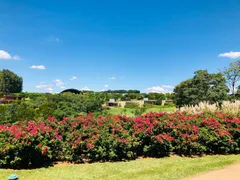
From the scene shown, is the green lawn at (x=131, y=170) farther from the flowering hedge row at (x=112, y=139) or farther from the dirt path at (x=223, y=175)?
the flowering hedge row at (x=112, y=139)

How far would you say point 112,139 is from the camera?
15.3 ft

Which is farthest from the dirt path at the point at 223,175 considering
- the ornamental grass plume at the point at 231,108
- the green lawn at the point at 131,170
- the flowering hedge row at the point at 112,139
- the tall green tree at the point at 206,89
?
the tall green tree at the point at 206,89

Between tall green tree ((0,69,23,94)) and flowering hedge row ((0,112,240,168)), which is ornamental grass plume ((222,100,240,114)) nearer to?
flowering hedge row ((0,112,240,168))

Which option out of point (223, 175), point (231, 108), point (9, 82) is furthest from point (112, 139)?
point (9, 82)

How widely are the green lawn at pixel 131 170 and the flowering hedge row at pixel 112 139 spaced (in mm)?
315

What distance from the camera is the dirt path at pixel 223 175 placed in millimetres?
3758

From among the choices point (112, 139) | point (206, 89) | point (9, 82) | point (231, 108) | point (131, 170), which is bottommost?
point (131, 170)

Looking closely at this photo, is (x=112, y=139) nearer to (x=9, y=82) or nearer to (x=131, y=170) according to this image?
(x=131, y=170)

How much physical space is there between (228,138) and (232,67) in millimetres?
20686

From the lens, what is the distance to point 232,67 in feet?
75.6

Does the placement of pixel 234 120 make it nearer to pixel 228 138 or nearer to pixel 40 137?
pixel 228 138

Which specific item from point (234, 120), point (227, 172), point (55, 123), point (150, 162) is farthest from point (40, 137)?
point (234, 120)

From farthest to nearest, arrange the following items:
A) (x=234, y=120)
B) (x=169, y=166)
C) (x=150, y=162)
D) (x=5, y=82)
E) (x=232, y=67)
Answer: (x=5, y=82), (x=232, y=67), (x=234, y=120), (x=150, y=162), (x=169, y=166)

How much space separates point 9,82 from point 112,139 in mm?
78822
